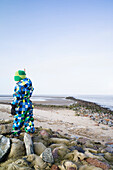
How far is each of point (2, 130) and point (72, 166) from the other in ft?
7.90

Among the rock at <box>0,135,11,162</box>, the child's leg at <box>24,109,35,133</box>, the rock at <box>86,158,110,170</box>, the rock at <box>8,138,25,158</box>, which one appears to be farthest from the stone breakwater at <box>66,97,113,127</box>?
the rock at <box>0,135,11,162</box>

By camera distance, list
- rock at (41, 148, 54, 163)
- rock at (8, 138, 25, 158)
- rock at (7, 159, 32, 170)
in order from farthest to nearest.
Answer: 1. rock at (8, 138, 25, 158)
2. rock at (41, 148, 54, 163)
3. rock at (7, 159, 32, 170)

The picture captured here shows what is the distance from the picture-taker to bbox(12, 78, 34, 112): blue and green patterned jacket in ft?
12.4

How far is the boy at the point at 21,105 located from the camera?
378 cm

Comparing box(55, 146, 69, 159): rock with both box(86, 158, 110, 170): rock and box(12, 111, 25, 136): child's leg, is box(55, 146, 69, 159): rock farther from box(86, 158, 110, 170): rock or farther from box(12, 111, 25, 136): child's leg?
box(12, 111, 25, 136): child's leg

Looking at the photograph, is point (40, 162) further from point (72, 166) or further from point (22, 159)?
point (72, 166)

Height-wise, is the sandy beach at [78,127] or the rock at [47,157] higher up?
the rock at [47,157]

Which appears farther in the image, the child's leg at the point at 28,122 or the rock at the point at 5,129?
the child's leg at the point at 28,122

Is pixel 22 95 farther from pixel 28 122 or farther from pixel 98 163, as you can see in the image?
pixel 98 163

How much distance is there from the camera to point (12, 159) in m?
2.62

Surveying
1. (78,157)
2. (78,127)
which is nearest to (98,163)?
(78,157)

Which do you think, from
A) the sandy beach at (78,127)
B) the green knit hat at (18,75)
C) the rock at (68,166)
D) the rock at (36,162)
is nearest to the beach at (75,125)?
the sandy beach at (78,127)

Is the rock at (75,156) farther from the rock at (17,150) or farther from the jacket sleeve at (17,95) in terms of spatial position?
the jacket sleeve at (17,95)

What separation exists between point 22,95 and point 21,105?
11.2 inches
